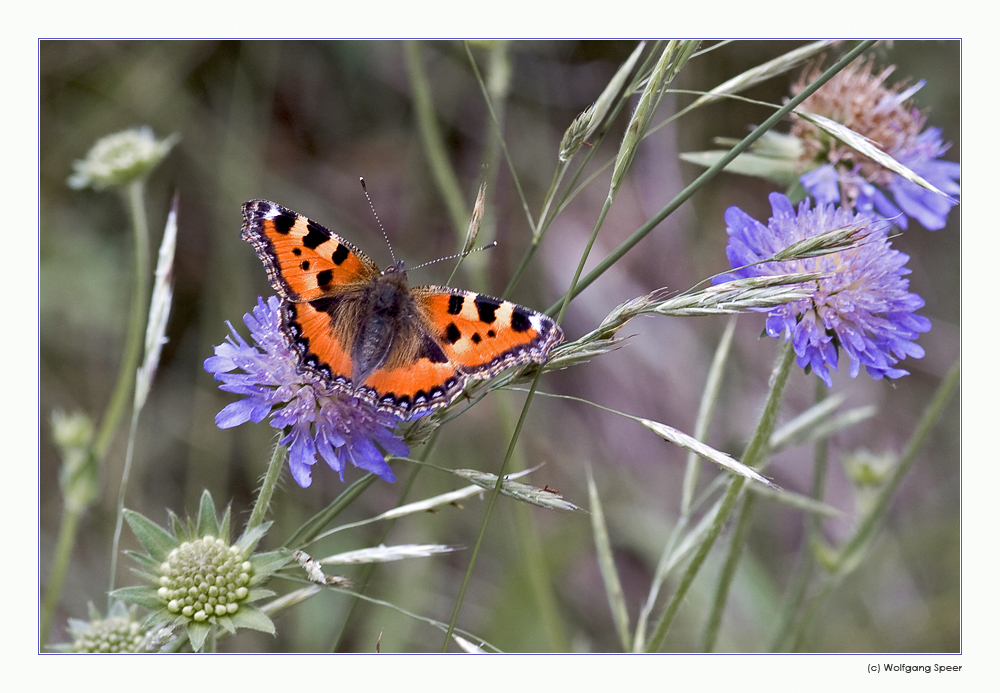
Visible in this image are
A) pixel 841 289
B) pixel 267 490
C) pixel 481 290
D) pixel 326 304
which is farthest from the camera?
pixel 481 290

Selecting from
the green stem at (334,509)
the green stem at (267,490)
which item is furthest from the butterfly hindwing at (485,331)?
the green stem at (267,490)

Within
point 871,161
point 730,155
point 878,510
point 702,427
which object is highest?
point 871,161

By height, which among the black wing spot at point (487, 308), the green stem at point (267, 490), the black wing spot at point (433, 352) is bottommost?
the green stem at point (267, 490)

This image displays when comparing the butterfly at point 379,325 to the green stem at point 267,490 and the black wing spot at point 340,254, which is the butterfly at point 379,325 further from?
the green stem at point 267,490

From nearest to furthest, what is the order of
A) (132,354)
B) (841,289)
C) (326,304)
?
(841,289)
(326,304)
(132,354)

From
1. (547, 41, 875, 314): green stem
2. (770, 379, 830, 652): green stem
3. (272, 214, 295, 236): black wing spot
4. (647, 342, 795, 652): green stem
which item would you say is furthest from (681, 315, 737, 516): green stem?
(272, 214, 295, 236): black wing spot

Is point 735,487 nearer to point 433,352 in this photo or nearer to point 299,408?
point 433,352

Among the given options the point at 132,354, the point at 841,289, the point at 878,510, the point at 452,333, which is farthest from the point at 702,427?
the point at 132,354
